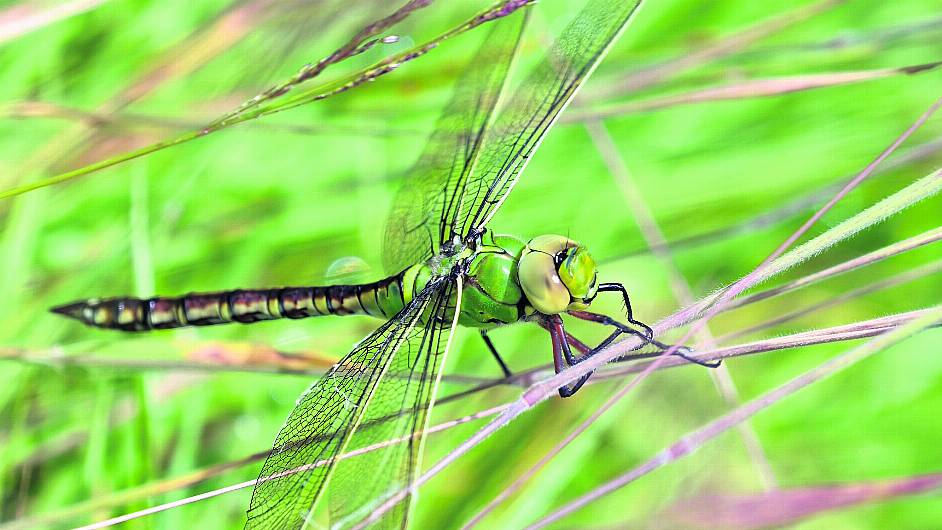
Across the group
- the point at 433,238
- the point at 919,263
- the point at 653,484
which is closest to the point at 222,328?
the point at 433,238

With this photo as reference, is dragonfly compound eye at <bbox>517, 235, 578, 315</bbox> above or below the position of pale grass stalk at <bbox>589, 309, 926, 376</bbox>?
above

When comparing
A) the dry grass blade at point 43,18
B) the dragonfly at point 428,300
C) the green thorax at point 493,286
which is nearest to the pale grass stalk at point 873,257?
the dragonfly at point 428,300

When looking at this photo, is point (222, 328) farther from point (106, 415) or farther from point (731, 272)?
point (731, 272)

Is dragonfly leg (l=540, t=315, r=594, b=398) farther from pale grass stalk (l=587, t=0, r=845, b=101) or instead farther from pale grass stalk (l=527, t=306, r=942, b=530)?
pale grass stalk (l=587, t=0, r=845, b=101)

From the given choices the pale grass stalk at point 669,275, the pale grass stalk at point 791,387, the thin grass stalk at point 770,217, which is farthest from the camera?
the thin grass stalk at point 770,217

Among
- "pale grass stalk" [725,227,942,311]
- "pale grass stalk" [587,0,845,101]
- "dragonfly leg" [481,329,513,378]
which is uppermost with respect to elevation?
A: "pale grass stalk" [587,0,845,101]

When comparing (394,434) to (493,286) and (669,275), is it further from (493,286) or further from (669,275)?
(669,275)

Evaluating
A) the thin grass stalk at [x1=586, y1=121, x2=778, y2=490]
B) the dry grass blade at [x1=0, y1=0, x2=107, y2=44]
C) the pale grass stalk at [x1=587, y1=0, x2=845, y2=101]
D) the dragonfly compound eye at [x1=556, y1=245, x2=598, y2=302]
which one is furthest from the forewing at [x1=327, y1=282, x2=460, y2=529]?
the dry grass blade at [x1=0, y1=0, x2=107, y2=44]

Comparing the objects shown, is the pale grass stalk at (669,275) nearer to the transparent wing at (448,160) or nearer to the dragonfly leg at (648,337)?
the dragonfly leg at (648,337)
